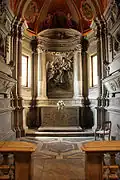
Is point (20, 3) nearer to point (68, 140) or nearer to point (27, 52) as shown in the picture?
point (27, 52)

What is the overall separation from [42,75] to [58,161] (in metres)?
5.13

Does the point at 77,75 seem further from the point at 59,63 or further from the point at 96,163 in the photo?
the point at 96,163

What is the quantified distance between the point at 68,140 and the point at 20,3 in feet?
18.7

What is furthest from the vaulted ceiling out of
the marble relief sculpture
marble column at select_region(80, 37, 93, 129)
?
the marble relief sculpture

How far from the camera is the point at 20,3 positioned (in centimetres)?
731

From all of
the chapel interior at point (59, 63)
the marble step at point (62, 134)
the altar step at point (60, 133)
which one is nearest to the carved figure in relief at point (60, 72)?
the chapel interior at point (59, 63)

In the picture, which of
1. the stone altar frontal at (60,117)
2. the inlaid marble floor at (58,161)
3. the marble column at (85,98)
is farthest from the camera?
the marble column at (85,98)

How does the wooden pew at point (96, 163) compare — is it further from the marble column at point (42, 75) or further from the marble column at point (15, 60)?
the marble column at point (42, 75)

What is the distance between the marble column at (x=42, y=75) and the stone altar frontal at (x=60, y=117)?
843 mm

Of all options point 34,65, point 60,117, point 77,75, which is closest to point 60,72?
point 77,75

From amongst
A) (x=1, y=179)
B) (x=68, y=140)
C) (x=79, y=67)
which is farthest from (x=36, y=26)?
(x=1, y=179)

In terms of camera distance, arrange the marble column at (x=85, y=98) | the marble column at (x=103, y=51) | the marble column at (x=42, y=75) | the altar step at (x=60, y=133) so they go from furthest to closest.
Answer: the marble column at (x=42, y=75)
the marble column at (x=85, y=98)
the marble column at (x=103, y=51)
the altar step at (x=60, y=133)

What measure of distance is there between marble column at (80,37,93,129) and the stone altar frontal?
50 centimetres

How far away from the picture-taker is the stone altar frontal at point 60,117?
313 inches
